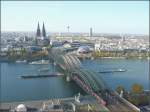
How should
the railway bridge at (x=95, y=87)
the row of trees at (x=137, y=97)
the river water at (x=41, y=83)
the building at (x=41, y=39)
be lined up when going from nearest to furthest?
1. the railway bridge at (x=95, y=87)
2. the row of trees at (x=137, y=97)
3. the river water at (x=41, y=83)
4. the building at (x=41, y=39)

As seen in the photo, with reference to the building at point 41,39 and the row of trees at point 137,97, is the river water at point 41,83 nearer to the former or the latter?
the row of trees at point 137,97

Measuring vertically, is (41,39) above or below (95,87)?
above

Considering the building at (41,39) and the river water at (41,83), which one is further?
the building at (41,39)

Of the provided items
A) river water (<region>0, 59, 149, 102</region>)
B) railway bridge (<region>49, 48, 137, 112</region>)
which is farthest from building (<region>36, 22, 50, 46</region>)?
railway bridge (<region>49, 48, 137, 112</region>)

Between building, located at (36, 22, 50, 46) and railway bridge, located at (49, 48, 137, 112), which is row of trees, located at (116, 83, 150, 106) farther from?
building, located at (36, 22, 50, 46)

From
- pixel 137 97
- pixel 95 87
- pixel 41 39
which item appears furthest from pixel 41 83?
pixel 41 39

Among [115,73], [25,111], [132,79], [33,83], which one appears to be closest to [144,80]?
[132,79]

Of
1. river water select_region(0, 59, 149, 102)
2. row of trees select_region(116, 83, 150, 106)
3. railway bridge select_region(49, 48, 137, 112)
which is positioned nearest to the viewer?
railway bridge select_region(49, 48, 137, 112)

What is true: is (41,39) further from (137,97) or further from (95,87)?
(137,97)

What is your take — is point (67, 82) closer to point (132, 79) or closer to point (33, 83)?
point (33, 83)

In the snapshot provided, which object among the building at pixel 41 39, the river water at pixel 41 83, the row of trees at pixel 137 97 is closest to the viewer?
the row of trees at pixel 137 97

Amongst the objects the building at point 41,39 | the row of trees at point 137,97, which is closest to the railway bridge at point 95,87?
the row of trees at point 137,97
